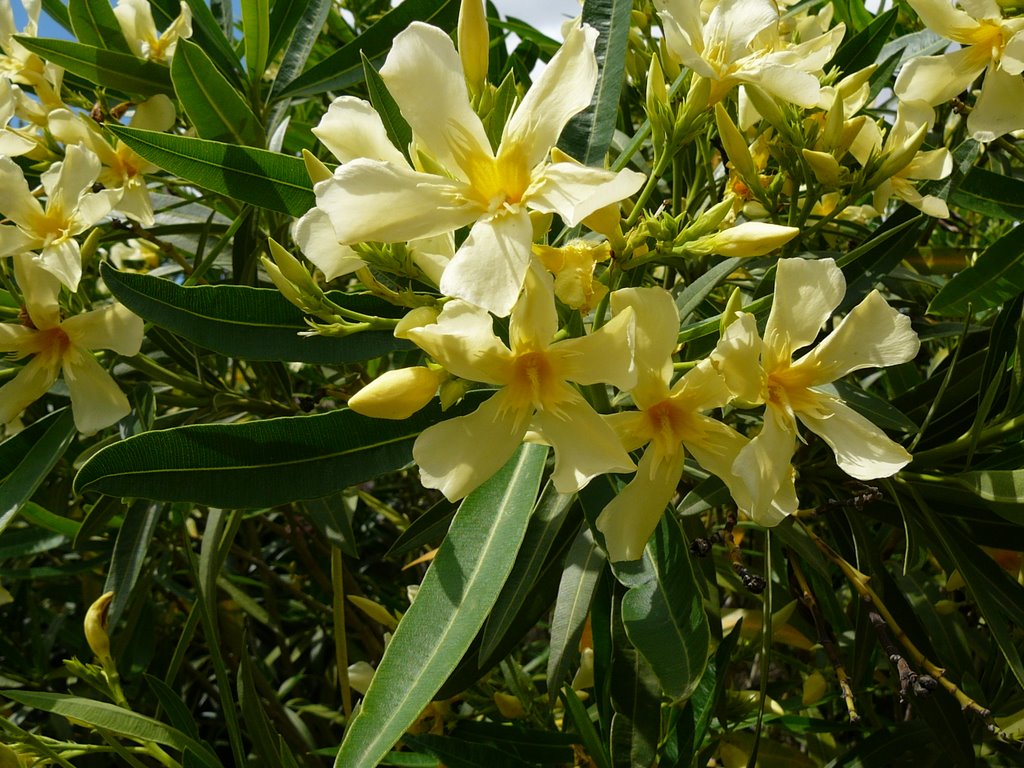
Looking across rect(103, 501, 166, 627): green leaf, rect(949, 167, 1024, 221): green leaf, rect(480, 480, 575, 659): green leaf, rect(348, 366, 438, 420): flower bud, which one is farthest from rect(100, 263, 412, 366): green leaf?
rect(949, 167, 1024, 221): green leaf

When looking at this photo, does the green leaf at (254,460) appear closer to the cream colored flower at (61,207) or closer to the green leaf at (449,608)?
the green leaf at (449,608)

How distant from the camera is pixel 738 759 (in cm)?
162

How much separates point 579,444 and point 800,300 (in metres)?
0.28

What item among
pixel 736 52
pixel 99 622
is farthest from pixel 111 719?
pixel 736 52

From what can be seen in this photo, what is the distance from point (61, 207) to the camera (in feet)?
4.74

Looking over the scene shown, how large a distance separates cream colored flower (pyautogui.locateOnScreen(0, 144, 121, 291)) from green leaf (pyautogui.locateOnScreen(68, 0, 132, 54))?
0.31 metres

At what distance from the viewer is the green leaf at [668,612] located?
3.38ft

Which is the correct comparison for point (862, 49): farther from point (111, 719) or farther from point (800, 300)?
point (111, 719)

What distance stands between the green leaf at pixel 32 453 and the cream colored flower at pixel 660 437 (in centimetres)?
87

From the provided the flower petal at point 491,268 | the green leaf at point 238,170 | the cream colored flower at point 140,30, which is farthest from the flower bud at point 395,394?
the cream colored flower at point 140,30

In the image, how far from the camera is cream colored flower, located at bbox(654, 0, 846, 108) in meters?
1.06

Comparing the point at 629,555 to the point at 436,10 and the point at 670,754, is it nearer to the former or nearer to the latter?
the point at 670,754

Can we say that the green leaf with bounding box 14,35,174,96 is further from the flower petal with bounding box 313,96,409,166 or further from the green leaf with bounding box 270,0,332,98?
the flower petal with bounding box 313,96,409,166

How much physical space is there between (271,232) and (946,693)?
1275 millimetres
